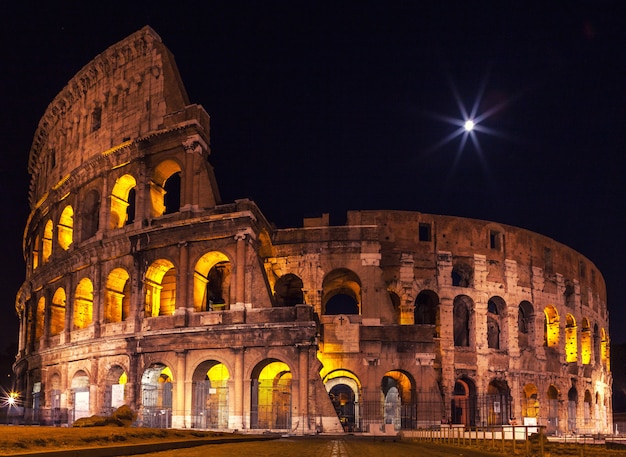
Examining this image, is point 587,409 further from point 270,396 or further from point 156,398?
point 156,398

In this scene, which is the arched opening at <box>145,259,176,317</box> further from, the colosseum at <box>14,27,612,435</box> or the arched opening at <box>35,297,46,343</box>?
the arched opening at <box>35,297,46,343</box>

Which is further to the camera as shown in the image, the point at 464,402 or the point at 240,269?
the point at 464,402

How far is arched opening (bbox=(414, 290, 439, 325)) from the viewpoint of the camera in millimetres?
32969

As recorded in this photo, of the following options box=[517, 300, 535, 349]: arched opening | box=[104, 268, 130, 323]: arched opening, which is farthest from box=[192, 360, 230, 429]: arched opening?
box=[517, 300, 535, 349]: arched opening

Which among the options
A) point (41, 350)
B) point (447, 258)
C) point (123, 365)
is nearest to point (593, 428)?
point (447, 258)

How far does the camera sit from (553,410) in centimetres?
3503

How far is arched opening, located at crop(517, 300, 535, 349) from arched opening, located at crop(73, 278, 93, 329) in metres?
20.6

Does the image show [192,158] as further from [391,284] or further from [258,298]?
[391,284]

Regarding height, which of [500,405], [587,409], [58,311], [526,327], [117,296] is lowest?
[587,409]

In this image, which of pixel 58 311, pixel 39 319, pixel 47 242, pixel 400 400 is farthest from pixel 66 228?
pixel 400 400

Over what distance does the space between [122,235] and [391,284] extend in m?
12.1

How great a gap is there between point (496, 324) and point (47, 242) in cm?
2331

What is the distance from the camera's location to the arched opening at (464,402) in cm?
3212

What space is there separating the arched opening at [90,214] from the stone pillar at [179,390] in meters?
8.64
